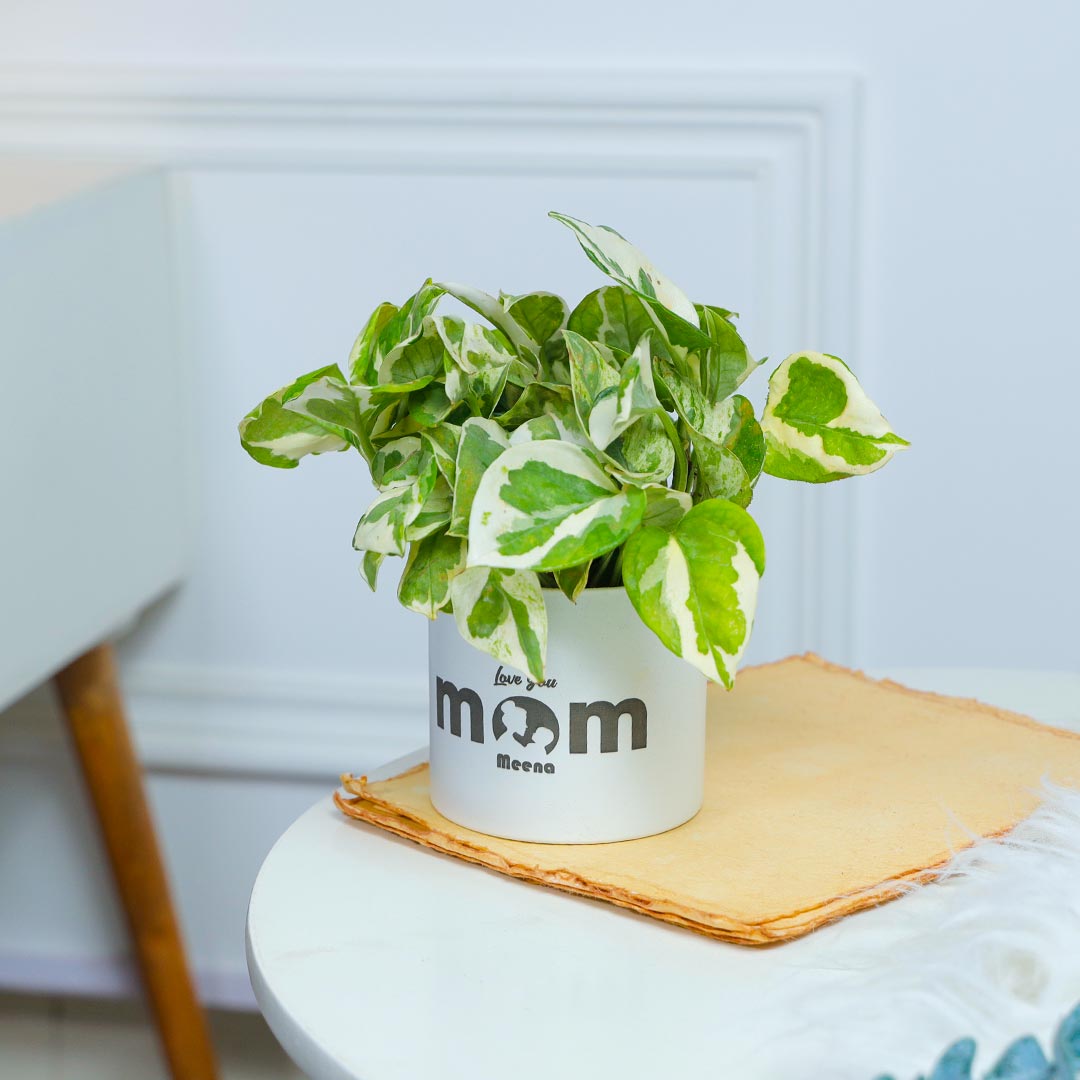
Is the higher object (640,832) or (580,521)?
(580,521)

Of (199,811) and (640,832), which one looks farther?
(199,811)

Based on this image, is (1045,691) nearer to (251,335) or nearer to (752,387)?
(752,387)


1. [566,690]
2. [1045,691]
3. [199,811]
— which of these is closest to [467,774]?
[566,690]

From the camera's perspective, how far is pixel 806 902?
0.40m

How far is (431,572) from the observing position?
16.9 inches

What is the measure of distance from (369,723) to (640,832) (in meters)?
0.55

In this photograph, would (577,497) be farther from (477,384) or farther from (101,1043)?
(101,1043)

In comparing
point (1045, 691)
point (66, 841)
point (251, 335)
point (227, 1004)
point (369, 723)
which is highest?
point (251, 335)

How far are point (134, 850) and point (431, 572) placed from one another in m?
0.59

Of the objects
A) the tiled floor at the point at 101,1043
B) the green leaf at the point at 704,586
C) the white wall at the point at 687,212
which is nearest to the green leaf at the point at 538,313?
the green leaf at the point at 704,586

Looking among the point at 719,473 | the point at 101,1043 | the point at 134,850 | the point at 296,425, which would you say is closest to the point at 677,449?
the point at 719,473

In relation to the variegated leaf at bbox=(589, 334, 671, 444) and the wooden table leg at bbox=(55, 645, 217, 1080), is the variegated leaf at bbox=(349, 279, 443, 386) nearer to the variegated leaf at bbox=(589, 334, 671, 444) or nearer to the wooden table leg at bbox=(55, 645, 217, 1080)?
the variegated leaf at bbox=(589, 334, 671, 444)

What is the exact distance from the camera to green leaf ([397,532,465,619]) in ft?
1.40

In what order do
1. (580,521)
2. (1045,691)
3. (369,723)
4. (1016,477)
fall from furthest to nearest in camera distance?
(369,723) → (1016,477) → (1045,691) → (580,521)
